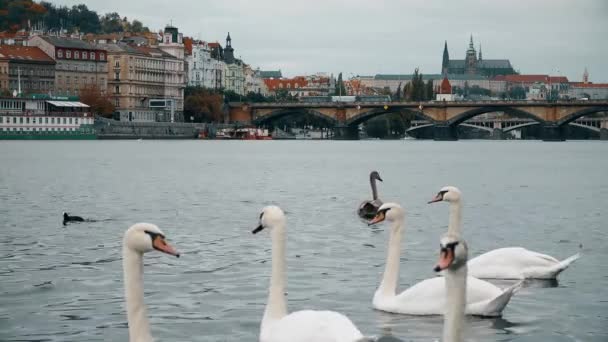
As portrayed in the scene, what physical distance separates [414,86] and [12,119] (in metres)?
61.9

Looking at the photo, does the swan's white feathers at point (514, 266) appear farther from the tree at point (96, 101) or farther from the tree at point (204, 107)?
the tree at point (204, 107)

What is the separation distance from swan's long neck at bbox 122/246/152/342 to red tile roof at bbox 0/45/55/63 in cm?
14344

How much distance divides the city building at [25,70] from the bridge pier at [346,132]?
36.1 m

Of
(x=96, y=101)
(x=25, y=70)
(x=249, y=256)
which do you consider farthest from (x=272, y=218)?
(x=25, y=70)

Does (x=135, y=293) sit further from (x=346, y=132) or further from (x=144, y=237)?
(x=346, y=132)

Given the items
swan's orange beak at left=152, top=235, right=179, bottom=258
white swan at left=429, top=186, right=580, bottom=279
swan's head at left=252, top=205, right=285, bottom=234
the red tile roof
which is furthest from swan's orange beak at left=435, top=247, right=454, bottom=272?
the red tile roof

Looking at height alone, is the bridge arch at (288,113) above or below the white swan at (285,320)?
above

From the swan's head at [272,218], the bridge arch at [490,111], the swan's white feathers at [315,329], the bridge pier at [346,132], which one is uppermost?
the bridge arch at [490,111]

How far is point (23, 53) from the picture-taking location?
15400 centimetres

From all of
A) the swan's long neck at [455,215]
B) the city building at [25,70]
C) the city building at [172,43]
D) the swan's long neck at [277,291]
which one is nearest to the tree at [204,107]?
the city building at [172,43]

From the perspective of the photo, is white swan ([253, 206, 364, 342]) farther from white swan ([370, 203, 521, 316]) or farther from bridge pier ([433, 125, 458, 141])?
bridge pier ([433, 125, 458, 141])

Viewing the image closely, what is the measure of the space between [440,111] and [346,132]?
52.8ft

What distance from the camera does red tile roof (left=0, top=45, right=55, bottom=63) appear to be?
149 m

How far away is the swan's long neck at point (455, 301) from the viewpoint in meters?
8.02
